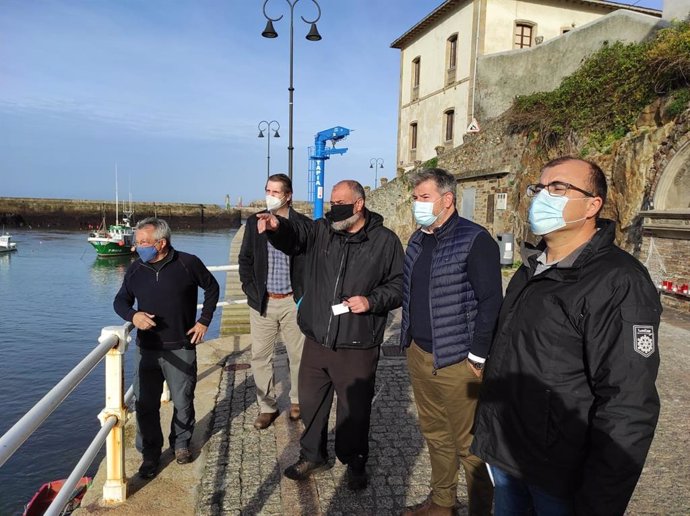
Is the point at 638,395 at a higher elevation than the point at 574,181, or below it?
below

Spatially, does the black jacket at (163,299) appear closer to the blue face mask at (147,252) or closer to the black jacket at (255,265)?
the blue face mask at (147,252)

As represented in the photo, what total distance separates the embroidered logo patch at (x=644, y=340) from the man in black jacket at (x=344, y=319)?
1746 mm

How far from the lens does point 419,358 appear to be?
9.62 feet

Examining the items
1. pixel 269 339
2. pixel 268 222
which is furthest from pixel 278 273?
pixel 268 222

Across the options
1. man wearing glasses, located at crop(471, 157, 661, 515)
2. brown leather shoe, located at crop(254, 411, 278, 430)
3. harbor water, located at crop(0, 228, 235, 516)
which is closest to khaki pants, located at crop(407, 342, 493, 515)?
man wearing glasses, located at crop(471, 157, 661, 515)

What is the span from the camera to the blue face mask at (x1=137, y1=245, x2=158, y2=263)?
3.46 metres

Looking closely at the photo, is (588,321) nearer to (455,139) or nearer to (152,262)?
(152,262)

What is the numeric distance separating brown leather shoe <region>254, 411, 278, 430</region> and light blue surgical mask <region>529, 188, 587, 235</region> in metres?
2.91

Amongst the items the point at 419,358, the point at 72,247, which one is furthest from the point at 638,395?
the point at 72,247

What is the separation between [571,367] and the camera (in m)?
1.79

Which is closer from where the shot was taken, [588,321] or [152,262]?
[588,321]

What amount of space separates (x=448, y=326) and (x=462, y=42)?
22.9 meters

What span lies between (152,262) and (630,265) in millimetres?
2986

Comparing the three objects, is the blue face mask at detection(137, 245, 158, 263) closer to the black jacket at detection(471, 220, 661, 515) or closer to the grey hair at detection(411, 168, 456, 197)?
the grey hair at detection(411, 168, 456, 197)
